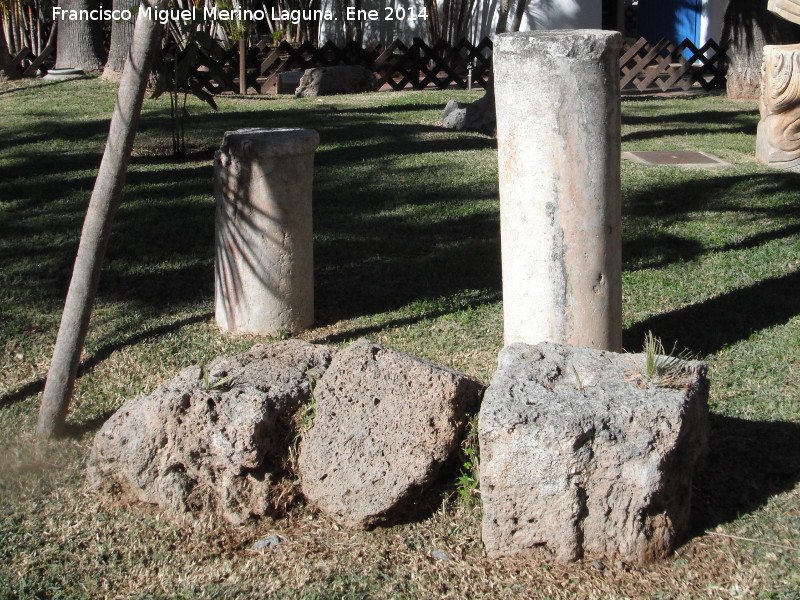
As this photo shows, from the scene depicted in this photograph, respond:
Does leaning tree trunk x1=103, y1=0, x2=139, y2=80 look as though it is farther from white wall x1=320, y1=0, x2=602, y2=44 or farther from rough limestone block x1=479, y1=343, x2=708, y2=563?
rough limestone block x1=479, y1=343, x2=708, y2=563

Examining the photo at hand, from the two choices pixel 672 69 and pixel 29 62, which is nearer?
pixel 672 69

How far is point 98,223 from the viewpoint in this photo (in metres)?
4.04

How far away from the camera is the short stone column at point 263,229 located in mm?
5172

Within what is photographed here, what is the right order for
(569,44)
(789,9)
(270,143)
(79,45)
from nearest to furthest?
(569,44), (270,143), (789,9), (79,45)

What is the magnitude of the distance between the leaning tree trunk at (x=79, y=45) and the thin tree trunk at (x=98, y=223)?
12742mm

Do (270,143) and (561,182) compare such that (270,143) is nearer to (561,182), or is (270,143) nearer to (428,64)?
(561,182)

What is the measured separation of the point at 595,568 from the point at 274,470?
127cm

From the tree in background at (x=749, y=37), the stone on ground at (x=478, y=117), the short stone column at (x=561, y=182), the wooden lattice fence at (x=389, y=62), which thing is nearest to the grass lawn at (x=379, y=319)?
the stone on ground at (x=478, y=117)

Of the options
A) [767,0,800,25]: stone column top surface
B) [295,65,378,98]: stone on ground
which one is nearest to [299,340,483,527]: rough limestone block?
[767,0,800,25]: stone column top surface

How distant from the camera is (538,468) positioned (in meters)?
3.14

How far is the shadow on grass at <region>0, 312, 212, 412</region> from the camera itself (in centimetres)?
469

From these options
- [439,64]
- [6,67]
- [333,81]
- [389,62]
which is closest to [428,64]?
[439,64]

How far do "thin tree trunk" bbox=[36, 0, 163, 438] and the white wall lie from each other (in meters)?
14.9

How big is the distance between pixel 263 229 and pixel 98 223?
1.31 meters
